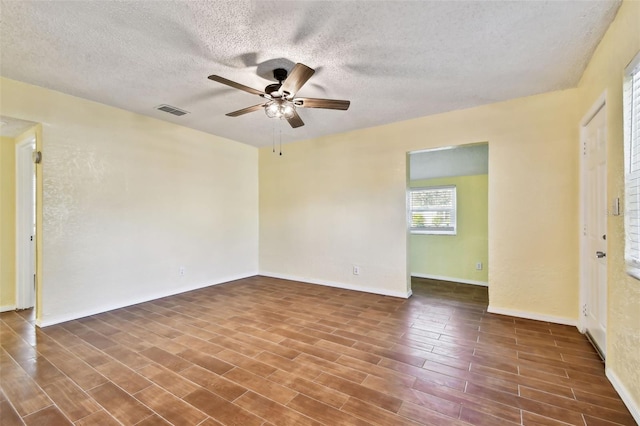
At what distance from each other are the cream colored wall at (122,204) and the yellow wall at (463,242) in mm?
3645

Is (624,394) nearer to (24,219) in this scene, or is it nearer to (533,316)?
(533,316)

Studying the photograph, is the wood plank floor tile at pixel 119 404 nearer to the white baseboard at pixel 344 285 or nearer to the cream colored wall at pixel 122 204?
the cream colored wall at pixel 122 204

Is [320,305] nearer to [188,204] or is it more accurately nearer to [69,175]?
[188,204]

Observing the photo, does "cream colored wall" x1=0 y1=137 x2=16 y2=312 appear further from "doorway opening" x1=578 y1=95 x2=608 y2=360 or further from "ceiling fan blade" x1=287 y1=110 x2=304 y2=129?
"doorway opening" x1=578 y1=95 x2=608 y2=360

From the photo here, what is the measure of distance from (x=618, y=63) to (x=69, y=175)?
5.13m

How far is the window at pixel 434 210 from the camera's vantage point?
5129mm

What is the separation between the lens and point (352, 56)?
7.84 ft

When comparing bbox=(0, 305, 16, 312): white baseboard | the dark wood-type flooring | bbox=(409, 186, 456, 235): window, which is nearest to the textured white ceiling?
bbox=(409, 186, 456, 235): window

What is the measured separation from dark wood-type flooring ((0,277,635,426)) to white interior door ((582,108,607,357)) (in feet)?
0.84

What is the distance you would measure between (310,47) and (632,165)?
2.33 meters

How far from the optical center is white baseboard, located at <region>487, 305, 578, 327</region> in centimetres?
299

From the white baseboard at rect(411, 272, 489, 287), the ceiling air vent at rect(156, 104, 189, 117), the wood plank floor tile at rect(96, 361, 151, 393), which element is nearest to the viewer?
the wood plank floor tile at rect(96, 361, 151, 393)

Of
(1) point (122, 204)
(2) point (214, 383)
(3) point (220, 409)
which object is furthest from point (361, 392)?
(1) point (122, 204)

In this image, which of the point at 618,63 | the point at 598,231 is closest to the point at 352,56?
the point at 618,63
